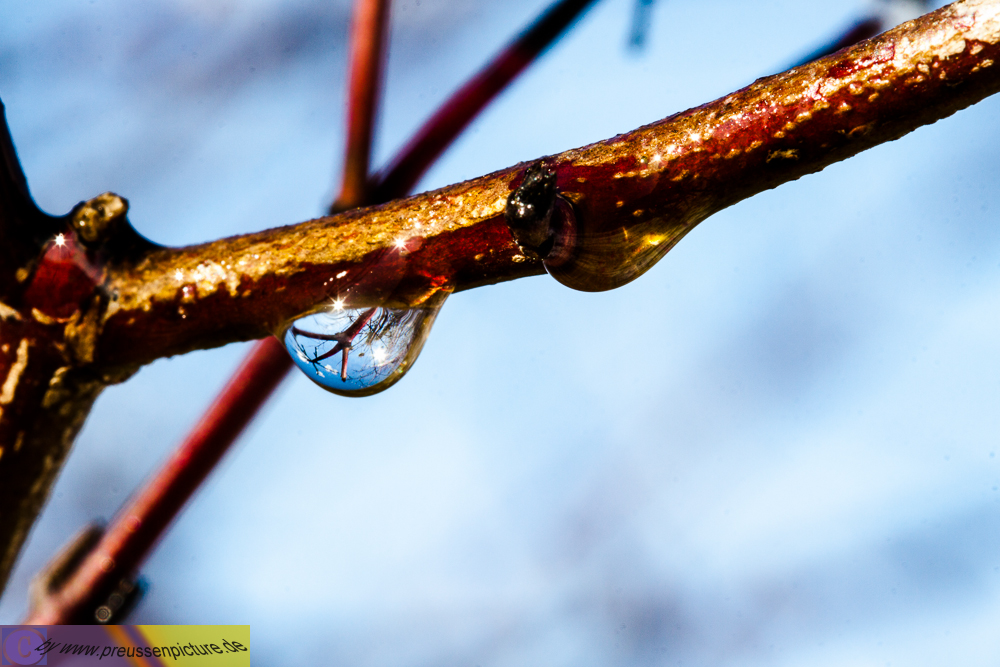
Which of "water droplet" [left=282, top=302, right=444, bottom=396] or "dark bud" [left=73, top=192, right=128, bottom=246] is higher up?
"dark bud" [left=73, top=192, right=128, bottom=246]

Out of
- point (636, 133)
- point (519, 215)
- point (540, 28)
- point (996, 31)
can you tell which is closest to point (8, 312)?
point (519, 215)

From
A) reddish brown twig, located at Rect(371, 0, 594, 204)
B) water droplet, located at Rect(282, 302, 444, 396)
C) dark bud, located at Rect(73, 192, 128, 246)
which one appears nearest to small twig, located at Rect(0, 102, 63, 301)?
dark bud, located at Rect(73, 192, 128, 246)

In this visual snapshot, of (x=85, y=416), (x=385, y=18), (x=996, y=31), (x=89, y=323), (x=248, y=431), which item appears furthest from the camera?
(x=385, y=18)

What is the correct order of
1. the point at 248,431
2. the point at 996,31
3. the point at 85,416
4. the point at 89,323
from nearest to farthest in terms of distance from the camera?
the point at 996,31 → the point at 89,323 → the point at 85,416 → the point at 248,431

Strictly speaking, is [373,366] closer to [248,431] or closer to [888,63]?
[248,431]

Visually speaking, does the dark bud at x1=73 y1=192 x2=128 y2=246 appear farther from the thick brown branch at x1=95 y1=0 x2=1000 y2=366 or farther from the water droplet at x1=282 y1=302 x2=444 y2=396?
the water droplet at x1=282 y1=302 x2=444 y2=396

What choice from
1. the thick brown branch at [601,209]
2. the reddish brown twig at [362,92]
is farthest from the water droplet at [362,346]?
the reddish brown twig at [362,92]

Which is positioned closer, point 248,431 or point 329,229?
point 329,229
